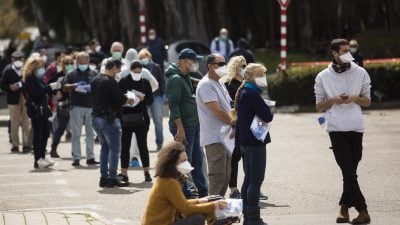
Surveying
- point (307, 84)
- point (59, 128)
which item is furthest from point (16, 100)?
point (307, 84)

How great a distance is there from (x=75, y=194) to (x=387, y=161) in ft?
16.3

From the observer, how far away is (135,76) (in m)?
16.8

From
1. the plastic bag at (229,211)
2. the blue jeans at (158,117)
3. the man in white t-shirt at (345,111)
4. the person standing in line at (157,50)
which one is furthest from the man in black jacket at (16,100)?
the plastic bag at (229,211)

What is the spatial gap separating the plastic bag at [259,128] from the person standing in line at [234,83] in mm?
993

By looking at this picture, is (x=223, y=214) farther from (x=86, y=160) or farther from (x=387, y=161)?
(x=86, y=160)

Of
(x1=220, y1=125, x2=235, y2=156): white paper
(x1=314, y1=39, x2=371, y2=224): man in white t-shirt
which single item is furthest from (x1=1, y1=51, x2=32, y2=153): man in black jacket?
(x1=314, y1=39, x2=371, y2=224): man in white t-shirt

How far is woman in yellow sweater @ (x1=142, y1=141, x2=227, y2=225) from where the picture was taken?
10.2 meters

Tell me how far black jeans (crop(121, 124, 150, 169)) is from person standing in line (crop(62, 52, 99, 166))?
239 cm

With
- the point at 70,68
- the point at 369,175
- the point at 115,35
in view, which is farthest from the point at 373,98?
the point at 115,35

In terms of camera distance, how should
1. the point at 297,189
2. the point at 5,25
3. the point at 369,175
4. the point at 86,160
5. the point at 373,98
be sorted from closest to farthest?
the point at 297,189, the point at 369,175, the point at 86,160, the point at 373,98, the point at 5,25

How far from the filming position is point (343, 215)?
40.7 ft

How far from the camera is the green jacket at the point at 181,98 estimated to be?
1395cm

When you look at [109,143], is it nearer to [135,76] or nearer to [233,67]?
[135,76]

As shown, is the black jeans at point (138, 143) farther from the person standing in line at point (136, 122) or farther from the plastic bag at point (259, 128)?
the plastic bag at point (259, 128)
